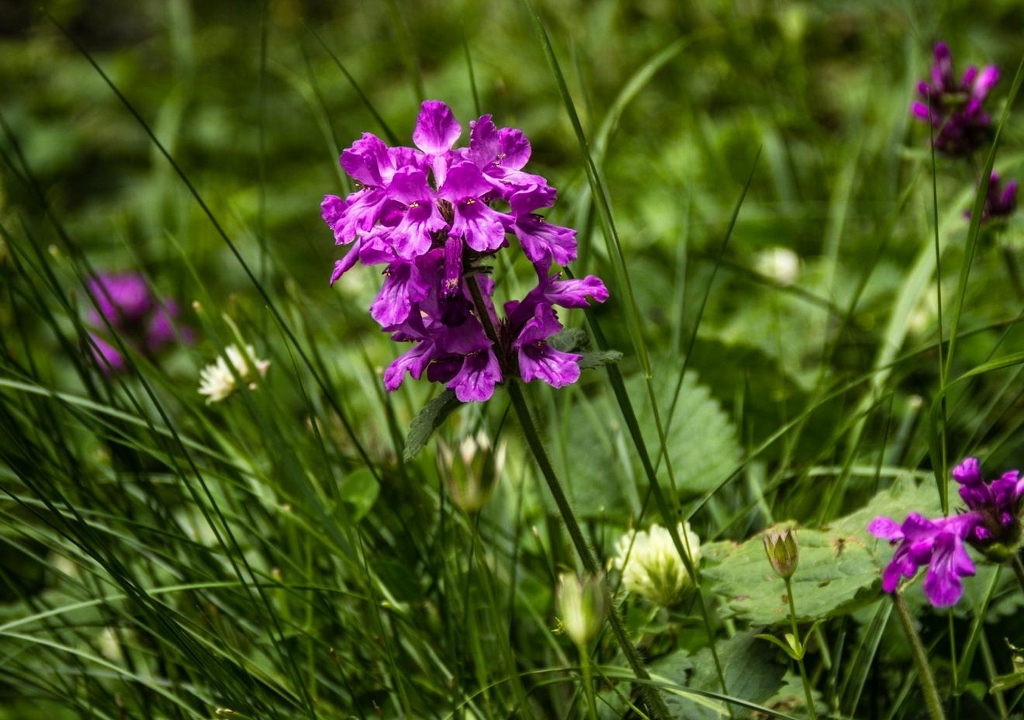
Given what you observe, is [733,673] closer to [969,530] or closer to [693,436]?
[969,530]

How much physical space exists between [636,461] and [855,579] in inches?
20.0

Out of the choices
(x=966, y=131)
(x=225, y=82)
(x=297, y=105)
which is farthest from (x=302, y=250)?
(x=966, y=131)

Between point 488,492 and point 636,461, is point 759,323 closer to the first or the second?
point 636,461

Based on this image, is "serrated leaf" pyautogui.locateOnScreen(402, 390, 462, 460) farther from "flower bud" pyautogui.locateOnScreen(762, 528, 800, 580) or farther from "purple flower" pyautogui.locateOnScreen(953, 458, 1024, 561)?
"purple flower" pyautogui.locateOnScreen(953, 458, 1024, 561)

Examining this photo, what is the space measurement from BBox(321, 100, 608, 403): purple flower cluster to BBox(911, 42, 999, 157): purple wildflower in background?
85 cm

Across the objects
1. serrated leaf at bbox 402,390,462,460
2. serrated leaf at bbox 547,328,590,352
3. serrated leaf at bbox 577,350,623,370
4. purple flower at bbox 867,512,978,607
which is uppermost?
serrated leaf at bbox 547,328,590,352

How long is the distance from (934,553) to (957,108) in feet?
2.85

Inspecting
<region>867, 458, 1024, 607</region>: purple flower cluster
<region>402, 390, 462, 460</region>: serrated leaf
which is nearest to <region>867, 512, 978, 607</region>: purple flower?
<region>867, 458, 1024, 607</region>: purple flower cluster

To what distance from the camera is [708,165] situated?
2270mm

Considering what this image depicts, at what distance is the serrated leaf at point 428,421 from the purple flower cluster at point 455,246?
2 centimetres

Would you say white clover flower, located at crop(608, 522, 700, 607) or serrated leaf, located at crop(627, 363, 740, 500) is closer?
white clover flower, located at crop(608, 522, 700, 607)

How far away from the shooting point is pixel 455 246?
796 mm

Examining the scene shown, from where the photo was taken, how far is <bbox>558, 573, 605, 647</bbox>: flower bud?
2.18ft

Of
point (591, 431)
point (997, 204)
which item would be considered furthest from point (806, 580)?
point (997, 204)
